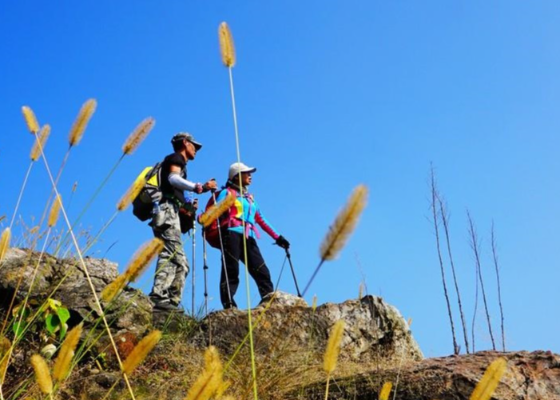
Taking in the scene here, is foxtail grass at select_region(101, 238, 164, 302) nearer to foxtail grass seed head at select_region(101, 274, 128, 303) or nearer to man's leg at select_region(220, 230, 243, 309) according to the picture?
foxtail grass seed head at select_region(101, 274, 128, 303)

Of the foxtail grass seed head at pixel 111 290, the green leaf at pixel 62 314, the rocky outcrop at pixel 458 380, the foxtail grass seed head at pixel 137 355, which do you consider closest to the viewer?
the foxtail grass seed head at pixel 137 355

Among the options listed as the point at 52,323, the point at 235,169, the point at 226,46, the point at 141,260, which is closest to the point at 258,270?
the point at 235,169

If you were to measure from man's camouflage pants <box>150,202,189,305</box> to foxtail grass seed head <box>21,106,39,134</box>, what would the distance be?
3917mm

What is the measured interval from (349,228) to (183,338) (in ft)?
15.6

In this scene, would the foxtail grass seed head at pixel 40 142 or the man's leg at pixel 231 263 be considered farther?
the man's leg at pixel 231 263

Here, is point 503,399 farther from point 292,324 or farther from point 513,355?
point 292,324

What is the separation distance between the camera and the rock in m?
5.80

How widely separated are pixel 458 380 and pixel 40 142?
7.88 ft

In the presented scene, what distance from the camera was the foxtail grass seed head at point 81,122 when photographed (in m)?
2.29

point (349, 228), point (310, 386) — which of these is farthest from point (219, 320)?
point (349, 228)

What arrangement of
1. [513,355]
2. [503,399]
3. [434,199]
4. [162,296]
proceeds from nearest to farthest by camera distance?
1. [503,399]
2. [513,355]
3. [162,296]
4. [434,199]

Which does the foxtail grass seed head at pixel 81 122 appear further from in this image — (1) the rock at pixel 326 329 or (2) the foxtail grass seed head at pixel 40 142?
(1) the rock at pixel 326 329

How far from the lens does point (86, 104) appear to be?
234 centimetres

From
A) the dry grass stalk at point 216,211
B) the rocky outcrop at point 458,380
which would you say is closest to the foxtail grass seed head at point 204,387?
the dry grass stalk at point 216,211
